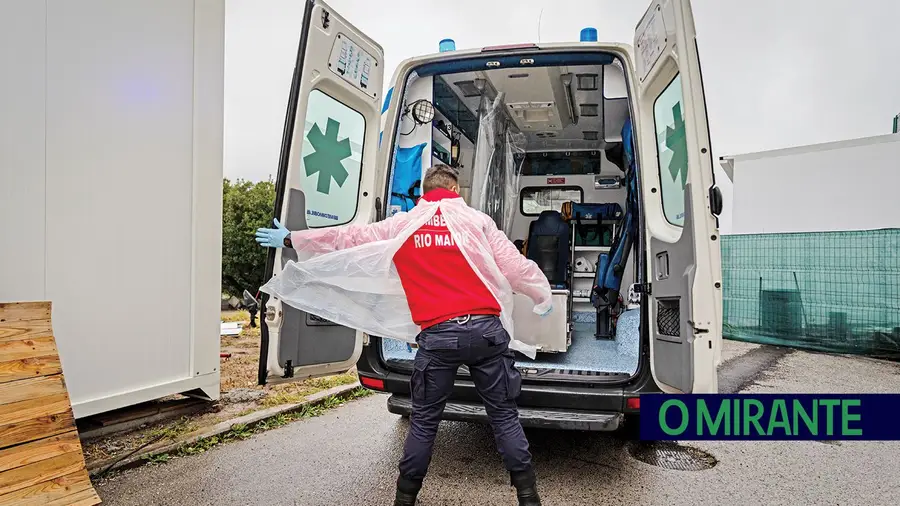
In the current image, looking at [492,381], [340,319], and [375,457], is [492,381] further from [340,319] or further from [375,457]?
[375,457]

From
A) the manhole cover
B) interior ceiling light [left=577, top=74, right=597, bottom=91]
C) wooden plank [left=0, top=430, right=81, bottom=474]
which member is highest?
interior ceiling light [left=577, top=74, right=597, bottom=91]

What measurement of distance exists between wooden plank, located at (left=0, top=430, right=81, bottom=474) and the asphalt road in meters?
0.48

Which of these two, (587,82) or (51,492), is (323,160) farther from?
(587,82)

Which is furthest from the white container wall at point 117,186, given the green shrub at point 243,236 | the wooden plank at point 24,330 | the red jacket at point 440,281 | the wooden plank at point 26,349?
the green shrub at point 243,236

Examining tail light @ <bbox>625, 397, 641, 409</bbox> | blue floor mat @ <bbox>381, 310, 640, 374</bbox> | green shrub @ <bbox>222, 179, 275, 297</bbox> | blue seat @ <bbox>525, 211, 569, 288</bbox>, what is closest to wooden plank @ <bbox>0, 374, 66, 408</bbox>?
blue floor mat @ <bbox>381, 310, 640, 374</bbox>

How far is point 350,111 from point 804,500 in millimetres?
3407

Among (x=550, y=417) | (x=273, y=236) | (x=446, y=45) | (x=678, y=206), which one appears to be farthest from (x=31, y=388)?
(x=678, y=206)

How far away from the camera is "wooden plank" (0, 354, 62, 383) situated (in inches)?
108

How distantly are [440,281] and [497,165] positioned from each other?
344cm

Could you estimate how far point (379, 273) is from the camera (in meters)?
2.97

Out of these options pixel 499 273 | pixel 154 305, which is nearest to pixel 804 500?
pixel 499 273

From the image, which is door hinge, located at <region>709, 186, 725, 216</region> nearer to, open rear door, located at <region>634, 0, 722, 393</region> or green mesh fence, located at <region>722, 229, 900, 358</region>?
open rear door, located at <region>634, 0, 722, 393</region>

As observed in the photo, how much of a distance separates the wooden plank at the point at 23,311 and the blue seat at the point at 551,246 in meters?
4.44

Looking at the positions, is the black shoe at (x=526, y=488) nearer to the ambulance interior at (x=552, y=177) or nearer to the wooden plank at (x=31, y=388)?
the ambulance interior at (x=552, y=177)
